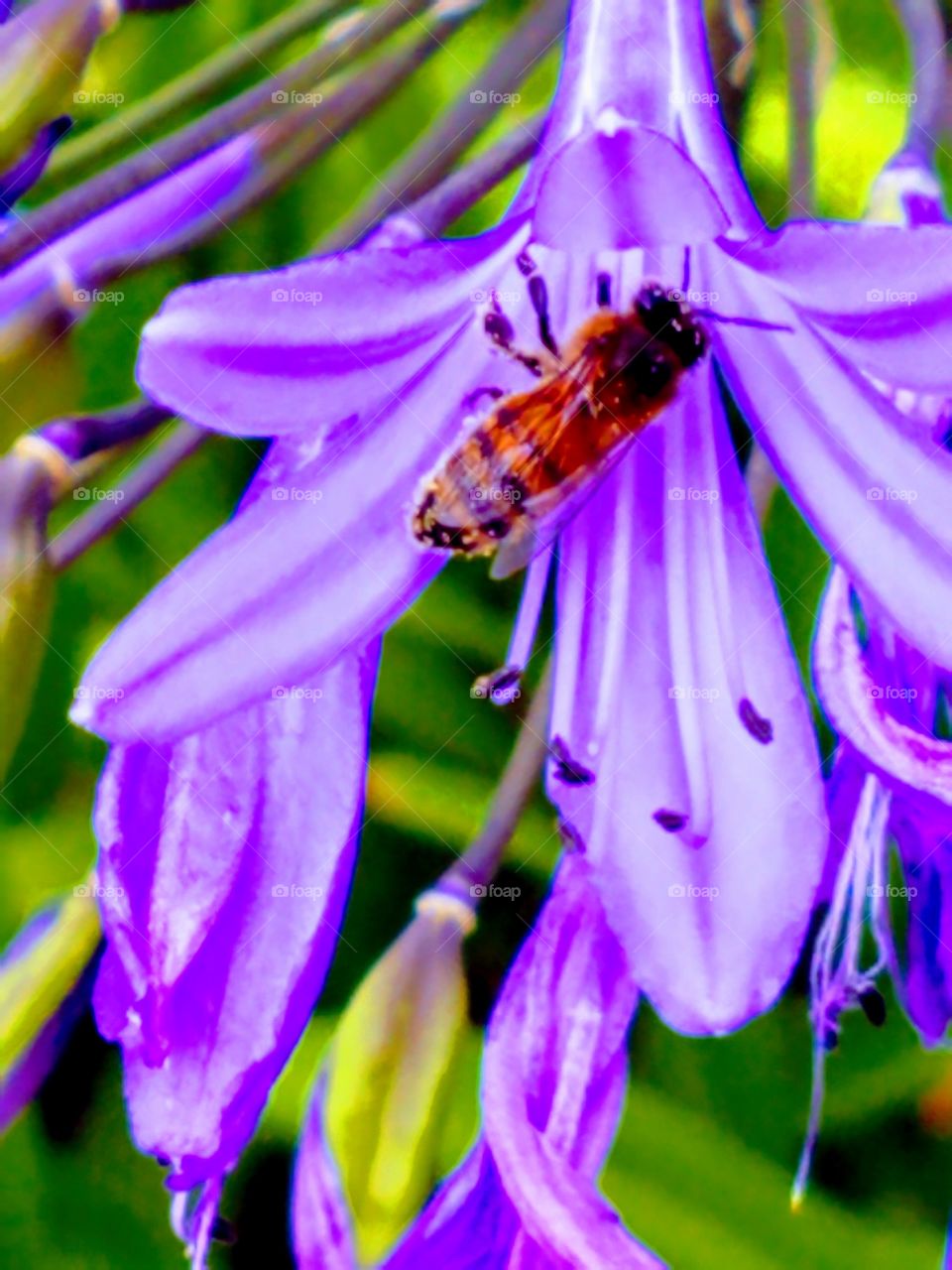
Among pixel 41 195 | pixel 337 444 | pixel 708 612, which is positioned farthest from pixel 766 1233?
pixel 41 195

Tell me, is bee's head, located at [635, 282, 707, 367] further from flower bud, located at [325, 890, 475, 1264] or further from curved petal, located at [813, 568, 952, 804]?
flower bud, located at [325, 890, 475, 1264]

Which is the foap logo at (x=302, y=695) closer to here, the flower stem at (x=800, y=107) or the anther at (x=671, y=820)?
the anther at (x=671, y=820)

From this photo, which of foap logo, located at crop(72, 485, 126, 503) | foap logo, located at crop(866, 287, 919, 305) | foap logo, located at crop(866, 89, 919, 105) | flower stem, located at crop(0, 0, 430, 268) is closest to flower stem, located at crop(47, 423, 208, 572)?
foap logo, located at crop(72, 485, 126, 503)

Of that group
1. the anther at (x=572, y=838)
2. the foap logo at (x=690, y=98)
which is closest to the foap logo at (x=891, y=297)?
the foap logo at (x=690, y=98)

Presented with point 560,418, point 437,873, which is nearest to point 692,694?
point 560,418

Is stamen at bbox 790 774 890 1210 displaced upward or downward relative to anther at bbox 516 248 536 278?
downward

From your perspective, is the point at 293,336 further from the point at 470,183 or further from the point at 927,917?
the point at 927,917
